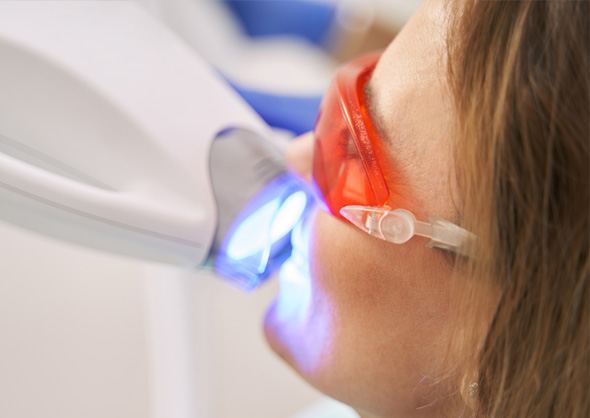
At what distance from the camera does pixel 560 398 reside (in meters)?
0.46

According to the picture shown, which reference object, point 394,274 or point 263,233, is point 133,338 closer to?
point 263,233

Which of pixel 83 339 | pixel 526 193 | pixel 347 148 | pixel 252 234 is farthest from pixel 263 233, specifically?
pixel 83 339

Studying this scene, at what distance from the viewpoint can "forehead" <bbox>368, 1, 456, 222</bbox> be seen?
1.62 ft

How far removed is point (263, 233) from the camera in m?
0.67

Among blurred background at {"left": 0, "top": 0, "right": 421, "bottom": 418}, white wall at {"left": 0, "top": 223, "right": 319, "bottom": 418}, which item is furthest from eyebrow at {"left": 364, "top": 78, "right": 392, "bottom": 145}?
white wall at {"left": 0, "top": 223, "right": 319, "bottom": 418}

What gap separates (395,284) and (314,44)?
1.32 metres

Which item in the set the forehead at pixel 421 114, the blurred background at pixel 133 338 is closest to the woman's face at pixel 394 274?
the forehead at pixel 421 114

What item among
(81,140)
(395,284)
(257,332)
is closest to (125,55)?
(81,140)

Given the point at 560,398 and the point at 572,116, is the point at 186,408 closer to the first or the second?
the point at 560,398

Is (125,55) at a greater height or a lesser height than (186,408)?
greater

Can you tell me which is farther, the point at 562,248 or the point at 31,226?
the point at 31,226

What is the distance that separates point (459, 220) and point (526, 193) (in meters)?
0.07

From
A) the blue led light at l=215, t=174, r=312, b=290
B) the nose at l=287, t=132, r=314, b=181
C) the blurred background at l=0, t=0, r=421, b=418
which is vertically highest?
the nose at l=287, t=132, r=314, b=181

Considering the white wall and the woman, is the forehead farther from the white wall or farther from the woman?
the white wall
